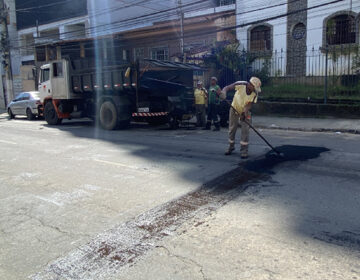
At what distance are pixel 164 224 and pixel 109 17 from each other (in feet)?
94.7

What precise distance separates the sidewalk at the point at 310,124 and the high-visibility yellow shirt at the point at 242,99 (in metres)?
5.25

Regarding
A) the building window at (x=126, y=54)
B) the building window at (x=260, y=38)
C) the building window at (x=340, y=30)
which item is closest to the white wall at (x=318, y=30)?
the building window at (x=340, y=30)

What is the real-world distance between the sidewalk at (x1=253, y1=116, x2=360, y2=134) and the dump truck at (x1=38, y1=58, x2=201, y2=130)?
10.2 feet

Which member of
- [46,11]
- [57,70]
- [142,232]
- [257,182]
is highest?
[46,11]

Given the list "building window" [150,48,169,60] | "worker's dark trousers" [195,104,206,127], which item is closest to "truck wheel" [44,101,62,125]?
"worker's dark trousers" [195,104,206,127]

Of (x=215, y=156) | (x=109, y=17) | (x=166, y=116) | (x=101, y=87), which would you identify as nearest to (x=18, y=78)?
(x=109, y=17)

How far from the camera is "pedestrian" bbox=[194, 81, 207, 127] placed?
41.8ft

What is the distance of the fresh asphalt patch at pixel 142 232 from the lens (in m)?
3.32

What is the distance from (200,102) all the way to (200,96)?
0.72 feet

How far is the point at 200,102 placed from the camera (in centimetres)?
1283

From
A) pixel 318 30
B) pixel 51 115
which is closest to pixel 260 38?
pixel 318 30

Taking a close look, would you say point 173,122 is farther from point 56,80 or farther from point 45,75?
point 45,75

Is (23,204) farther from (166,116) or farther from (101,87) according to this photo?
(101,87)

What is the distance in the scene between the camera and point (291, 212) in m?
4.39
